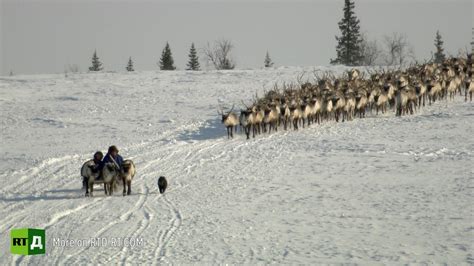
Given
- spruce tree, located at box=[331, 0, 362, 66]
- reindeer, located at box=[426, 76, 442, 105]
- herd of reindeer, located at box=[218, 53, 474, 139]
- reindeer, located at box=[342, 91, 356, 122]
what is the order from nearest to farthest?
herd of reindeer, located at box=[218, 53, 474, 139] < reindeer, located at box=[342, 91, 356, 122] < reindeer, located at box=[426, 76, 442, 105] < spruce tree, located at box=[331, 0, 362, 66]

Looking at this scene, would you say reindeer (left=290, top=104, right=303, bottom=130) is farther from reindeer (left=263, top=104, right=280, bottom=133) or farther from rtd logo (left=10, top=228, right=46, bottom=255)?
rtd logo (left=10, top=228, right=46, bottom=255)

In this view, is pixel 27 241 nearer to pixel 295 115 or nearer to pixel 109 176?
pixel 109 176

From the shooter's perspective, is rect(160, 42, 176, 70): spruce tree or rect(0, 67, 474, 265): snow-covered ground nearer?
rect(0, 67, 474, 265): snow-covered ground

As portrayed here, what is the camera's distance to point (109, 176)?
15633 mm

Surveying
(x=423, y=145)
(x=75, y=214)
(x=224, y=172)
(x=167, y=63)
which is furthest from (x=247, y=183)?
(x=167, y=63)

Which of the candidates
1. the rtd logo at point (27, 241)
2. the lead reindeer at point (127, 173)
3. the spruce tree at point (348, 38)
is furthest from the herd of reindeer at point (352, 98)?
the spruce tree at point (348, 38)

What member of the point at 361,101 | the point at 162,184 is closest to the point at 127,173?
the point at 162,184

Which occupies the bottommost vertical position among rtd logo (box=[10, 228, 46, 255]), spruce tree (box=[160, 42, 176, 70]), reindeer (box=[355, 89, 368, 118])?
rtd logo (box=[10, 228, 46, 255])

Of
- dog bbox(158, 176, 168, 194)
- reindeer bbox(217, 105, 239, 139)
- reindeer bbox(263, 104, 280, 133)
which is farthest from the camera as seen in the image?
reindeer bbox(263, 104, 280, 133)

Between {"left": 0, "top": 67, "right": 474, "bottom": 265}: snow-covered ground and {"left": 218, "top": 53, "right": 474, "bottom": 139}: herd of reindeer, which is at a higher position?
{"left": 218, "top": 53, "right": 474, "bottom": 139}: herd of reindeer

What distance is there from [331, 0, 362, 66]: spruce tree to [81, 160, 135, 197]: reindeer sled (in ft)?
181

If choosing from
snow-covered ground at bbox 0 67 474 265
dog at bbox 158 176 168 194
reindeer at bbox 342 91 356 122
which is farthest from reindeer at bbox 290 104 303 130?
dog at bbox 158 176 168 194

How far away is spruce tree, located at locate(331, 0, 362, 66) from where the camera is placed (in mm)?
68062

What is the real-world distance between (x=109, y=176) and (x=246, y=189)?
151 inches
